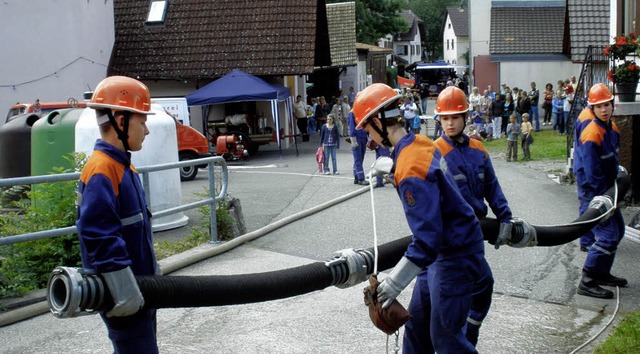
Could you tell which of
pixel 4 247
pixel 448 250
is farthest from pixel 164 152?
pixel 448 250

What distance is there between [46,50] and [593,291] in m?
22.0

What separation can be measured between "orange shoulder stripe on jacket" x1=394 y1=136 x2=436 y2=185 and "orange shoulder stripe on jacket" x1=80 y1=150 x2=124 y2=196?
1.48 m

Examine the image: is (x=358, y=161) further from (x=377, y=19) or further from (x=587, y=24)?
(x=377, y=19)

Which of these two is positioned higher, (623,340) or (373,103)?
(373,103)

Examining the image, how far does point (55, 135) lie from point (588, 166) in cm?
779

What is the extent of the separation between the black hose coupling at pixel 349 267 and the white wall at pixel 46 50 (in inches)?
891

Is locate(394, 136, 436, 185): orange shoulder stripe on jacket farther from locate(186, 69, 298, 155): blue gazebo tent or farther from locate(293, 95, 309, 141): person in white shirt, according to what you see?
locate(293, 95, 309, 141): person in white shirt

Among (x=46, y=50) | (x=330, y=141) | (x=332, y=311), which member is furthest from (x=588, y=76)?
(x=46, y=50)

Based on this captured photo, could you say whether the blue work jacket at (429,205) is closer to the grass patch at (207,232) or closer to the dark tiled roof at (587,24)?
the grass patch at (207,232)

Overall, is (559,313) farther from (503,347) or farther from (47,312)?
(47,312)

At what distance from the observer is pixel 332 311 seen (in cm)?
746

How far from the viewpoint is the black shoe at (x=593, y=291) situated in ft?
25.7

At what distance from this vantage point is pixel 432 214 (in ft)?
14.4

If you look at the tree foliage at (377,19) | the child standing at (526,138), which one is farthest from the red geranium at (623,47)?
the tree foliage at (377,19)
